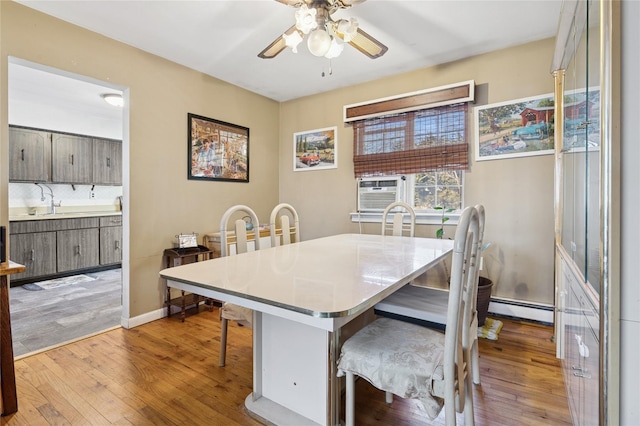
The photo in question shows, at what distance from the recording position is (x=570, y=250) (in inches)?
64.9

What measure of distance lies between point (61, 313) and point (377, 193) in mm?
3502

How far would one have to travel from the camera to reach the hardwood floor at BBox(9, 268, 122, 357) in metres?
2.50

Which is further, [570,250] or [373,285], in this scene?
[570,250]

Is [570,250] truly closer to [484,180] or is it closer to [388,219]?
[484,180]

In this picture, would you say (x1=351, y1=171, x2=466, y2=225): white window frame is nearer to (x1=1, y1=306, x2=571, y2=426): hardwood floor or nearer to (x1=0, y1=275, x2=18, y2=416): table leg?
(x1=1, y1=306, x2=571, y2=426): hardwood floor

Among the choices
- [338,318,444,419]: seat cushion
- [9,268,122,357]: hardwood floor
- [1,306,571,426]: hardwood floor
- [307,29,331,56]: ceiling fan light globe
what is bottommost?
[1,306,571,426]: hardwood floor

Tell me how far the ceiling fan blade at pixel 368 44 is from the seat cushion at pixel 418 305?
1613 mm

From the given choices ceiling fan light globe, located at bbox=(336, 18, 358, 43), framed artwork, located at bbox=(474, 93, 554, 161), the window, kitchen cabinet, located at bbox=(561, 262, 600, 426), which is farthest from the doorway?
framed artwork, located at bbox=(474, 93, 554, 161)

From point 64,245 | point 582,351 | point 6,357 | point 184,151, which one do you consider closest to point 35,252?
point 64,245

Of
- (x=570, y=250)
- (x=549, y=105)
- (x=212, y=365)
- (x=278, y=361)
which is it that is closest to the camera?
(x=278, y=361)

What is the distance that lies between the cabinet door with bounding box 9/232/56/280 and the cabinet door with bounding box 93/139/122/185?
1.15 metres

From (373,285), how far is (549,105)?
8.46 feet

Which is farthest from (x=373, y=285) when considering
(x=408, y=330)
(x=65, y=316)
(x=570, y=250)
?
(x=65, y=316)

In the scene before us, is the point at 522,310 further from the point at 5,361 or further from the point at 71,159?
the point at 71,159
